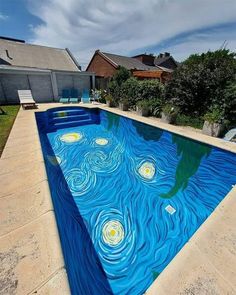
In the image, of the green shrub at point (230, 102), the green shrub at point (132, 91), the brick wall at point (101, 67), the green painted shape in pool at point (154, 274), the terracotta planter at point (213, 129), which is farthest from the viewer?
the brick wall at point (101, 67)

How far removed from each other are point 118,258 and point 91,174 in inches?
100

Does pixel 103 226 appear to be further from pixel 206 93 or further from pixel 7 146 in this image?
pixel 206 93

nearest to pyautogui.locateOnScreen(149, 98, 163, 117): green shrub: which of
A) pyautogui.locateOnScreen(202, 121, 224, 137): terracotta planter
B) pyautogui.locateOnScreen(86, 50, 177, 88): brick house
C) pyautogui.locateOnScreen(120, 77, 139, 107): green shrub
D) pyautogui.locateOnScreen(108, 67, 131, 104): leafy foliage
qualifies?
pyautogui.locateOnScreen(120, 77, 139, 107): green shrub

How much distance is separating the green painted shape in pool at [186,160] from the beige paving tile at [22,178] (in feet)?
10.0

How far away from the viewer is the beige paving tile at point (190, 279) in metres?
1.38

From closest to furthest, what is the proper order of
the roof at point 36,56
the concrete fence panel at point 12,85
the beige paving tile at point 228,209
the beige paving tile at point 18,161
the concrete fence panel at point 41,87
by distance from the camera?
the beige paving tile at point 228,209
the beige paving tile at point 18,161
the concrete fence panel at point 12,85
the concrete fence panel at point 41,87
the roof at point 36,56

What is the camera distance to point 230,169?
142 inches

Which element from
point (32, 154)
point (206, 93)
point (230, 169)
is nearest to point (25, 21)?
point (32, 154)

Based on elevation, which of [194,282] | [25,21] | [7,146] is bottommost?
[7,146]

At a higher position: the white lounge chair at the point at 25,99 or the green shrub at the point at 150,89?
the green shrub at the point at 150,89

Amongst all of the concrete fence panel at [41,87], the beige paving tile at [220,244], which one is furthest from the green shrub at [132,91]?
the beige paving tile at [220,244]

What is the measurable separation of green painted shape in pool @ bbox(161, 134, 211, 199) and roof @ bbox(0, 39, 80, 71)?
15.9m

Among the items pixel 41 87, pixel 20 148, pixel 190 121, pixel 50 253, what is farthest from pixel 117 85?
pixel 50 253

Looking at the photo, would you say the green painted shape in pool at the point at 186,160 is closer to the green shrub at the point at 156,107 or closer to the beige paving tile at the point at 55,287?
the green shrub at the point at 156,107
